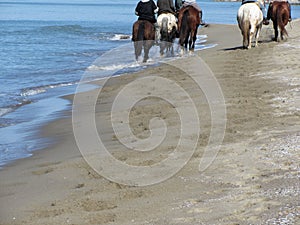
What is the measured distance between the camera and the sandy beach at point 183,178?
177 inches

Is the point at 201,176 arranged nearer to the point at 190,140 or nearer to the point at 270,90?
the point at 190,140

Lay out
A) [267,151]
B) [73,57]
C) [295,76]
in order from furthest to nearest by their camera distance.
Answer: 1. [73,57]
2. [295,76]
3. [267,151]

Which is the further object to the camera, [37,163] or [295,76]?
[295,76]

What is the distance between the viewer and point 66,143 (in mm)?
7762

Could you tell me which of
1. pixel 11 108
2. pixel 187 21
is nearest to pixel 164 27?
pixel 187 21

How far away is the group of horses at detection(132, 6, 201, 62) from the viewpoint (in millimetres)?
16062

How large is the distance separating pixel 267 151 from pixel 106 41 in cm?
2541

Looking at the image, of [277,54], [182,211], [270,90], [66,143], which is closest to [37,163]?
[66,143]

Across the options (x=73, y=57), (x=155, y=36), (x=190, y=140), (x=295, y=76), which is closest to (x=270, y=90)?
(x=295, y=76)

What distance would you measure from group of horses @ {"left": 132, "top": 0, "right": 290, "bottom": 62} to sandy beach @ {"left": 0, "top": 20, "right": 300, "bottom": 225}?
677 centimetres

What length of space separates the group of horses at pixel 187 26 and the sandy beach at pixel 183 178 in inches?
267

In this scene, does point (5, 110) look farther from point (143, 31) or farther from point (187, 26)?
point (187, 26)

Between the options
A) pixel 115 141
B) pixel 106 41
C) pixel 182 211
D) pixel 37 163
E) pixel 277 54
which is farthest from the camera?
pixel 106 41

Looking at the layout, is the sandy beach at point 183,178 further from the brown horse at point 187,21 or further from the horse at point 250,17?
the brown horse at point 187,21
